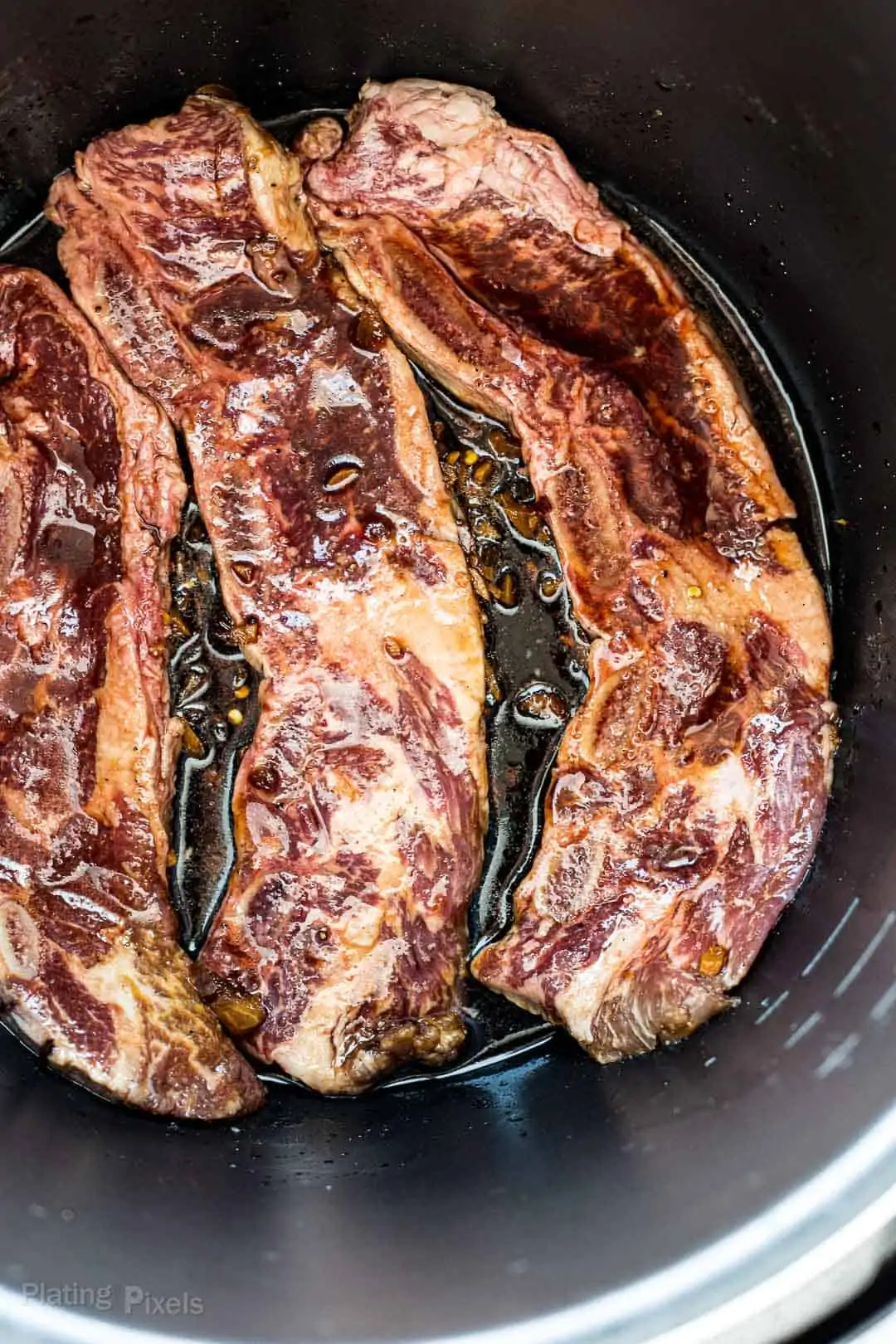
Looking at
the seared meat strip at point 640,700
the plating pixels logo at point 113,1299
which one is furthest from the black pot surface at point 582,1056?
the seared meat strip at point 640,700

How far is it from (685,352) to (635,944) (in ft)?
4.63

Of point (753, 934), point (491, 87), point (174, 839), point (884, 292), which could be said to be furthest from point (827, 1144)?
point (491, 87)

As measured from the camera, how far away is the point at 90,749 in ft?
7.96

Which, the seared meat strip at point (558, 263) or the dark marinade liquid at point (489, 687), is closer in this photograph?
the seared meat strip at point (558, 263)

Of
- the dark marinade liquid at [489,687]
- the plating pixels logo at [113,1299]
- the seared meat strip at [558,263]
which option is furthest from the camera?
the dark marinade liquid at [489,687]

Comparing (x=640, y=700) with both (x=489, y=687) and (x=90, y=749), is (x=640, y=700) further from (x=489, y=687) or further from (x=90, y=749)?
(x=90, y=749)

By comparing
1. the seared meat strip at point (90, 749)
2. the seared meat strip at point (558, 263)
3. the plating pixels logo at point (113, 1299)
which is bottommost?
the plating pixels logo at point (113, 1299)

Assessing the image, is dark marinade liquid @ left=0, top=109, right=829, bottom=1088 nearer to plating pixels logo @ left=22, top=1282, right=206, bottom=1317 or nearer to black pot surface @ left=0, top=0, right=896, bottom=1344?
black pot surface @ left=0, top=0, right=896, bottom=1344

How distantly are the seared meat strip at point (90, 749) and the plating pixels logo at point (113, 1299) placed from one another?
0.38 metres

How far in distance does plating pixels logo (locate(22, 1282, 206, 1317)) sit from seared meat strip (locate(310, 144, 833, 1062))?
0.92 meters

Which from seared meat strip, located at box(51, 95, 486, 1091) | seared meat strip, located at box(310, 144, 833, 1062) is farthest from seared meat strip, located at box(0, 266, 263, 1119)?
seared meat strip, located at box(310, 144, 833, 1062)

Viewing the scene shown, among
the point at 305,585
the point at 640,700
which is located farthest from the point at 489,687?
the point at 305,585

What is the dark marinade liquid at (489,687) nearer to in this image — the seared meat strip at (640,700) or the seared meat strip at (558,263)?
the seared meat strip at (640,700)

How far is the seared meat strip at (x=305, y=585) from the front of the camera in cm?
239
